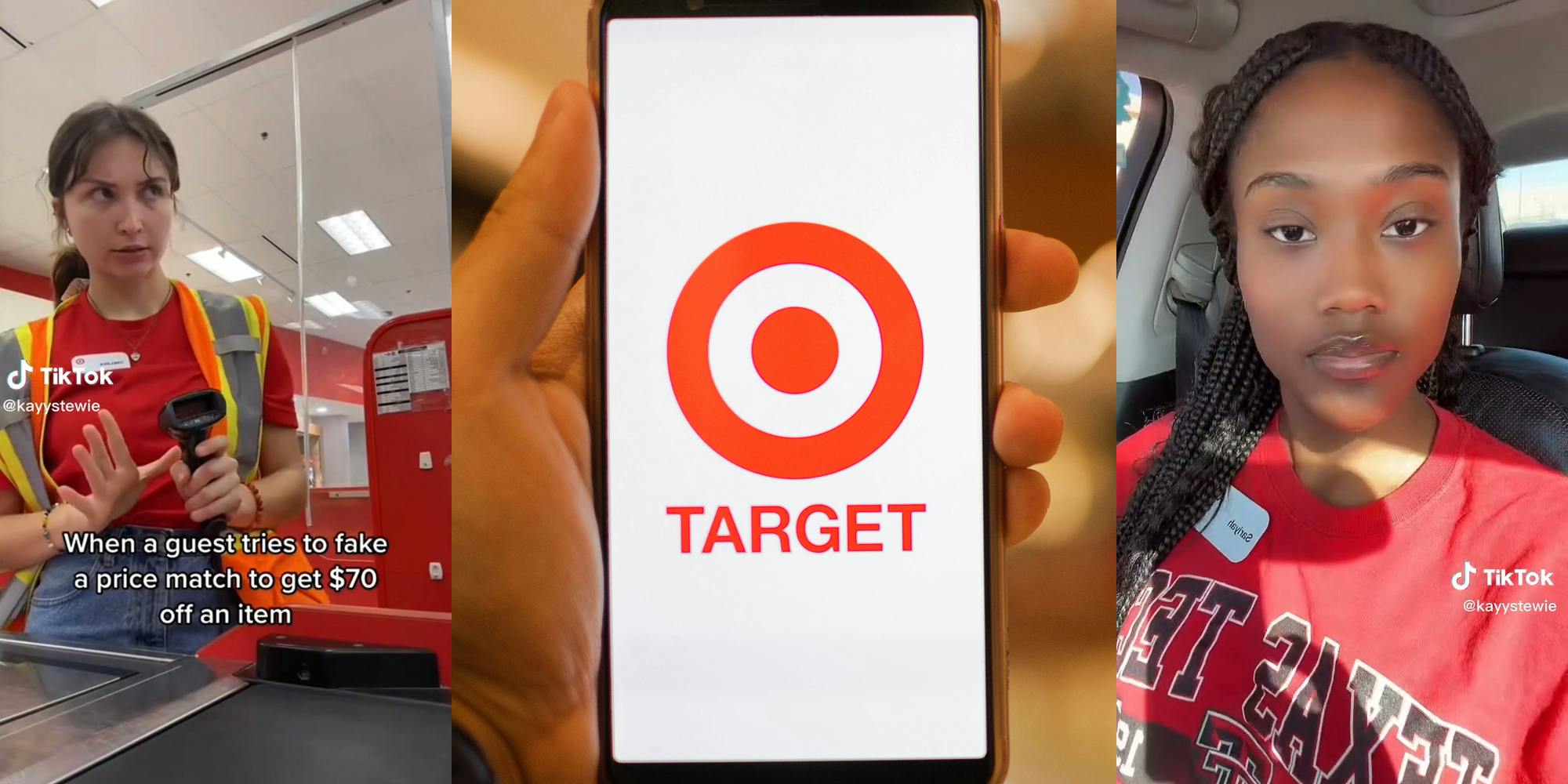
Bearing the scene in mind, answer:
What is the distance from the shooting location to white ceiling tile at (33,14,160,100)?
825 millimetres

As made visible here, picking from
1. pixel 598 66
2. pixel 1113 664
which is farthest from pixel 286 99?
pixel 1113 664

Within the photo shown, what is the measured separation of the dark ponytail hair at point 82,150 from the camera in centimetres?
84

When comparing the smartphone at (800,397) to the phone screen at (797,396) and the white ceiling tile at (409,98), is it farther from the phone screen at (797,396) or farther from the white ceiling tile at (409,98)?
the white ceiling tile at (409,98)

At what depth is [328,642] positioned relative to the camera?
80cm

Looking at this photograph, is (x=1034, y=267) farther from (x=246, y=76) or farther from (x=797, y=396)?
(x=246, y=76)

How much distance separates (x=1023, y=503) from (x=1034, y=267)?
17 cm

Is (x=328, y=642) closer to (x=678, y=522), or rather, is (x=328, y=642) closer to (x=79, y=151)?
(x=678, y=522)

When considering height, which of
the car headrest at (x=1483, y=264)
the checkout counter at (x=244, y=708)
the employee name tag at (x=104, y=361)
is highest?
the car headrest at (x=1483, y=264)

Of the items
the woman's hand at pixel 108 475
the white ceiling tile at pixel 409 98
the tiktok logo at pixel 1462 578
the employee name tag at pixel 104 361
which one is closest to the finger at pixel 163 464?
the woman's hand at pixel 108 475

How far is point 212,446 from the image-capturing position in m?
0.85

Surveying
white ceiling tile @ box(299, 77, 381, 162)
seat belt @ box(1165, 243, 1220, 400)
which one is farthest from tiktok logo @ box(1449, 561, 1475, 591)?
white ceiling tile @ box(299, 77, 381, 162)

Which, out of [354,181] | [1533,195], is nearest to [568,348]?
[354,181]

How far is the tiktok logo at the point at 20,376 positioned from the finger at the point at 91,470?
10 cm

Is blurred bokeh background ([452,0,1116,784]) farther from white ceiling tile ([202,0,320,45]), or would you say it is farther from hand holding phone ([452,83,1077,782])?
white ceiling tile ([202,0,320,45])
